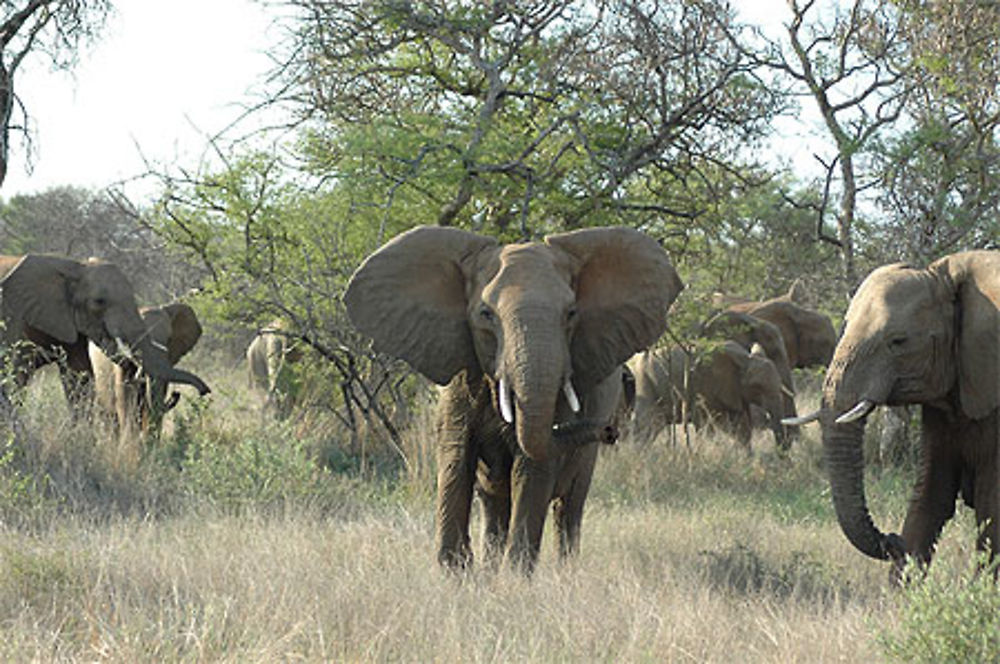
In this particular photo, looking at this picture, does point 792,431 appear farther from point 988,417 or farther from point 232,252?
point 988,417

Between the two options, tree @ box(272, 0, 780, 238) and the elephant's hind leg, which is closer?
the elephant's hind leg

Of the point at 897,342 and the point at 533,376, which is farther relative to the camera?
the point at 897,342

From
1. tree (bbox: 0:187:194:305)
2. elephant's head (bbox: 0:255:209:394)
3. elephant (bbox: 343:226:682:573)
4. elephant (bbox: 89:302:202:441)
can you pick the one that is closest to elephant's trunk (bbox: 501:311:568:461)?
elephant (bbox: 343:226:682:573)

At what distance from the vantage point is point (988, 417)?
6383mm

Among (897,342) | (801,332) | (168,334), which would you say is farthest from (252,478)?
(801,332)

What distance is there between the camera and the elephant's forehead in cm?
622

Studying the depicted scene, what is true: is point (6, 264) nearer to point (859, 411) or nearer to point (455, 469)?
point (455, 469)

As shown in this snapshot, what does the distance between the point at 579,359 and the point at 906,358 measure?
1526mm

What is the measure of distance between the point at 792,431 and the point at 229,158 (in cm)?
642

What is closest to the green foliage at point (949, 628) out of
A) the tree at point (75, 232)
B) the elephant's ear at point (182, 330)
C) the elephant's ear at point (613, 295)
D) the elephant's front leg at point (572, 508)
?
the elephant's ear at point (613, 295)

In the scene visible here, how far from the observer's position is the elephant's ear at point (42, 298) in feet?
40.8

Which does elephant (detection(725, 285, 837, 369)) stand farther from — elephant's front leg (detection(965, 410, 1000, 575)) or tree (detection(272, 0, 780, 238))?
elephant's front leg (detection(965, 410, 1000, 575))

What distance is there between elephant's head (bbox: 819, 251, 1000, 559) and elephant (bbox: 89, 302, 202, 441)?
6.26m

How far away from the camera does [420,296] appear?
673 cm
